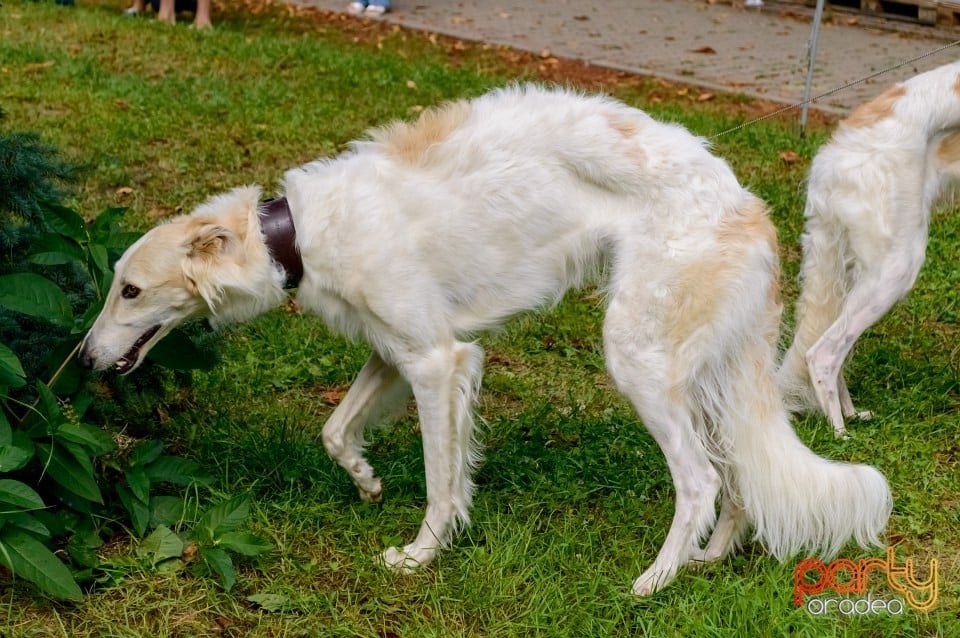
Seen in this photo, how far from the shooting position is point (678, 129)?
3.87 metres

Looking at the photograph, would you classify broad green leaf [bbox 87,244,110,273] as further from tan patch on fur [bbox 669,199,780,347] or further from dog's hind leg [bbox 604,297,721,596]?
tan patch on fur [bbox 669,199,780,347]

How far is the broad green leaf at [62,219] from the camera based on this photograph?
3.74m

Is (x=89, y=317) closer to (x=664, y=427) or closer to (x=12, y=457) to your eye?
(x=12, y=457)

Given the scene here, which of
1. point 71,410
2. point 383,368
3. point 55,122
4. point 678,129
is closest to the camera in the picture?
point 71,410

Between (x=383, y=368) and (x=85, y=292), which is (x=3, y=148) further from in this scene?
(x=383, y=368)

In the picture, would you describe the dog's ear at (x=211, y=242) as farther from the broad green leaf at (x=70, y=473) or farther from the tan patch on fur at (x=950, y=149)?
the tan patch on fur at (x=950, y=149)

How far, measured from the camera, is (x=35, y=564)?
3.30m

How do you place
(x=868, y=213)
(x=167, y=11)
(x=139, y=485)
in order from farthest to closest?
(x=167, y=11), (x=868, y=213), (x=139, y=485)

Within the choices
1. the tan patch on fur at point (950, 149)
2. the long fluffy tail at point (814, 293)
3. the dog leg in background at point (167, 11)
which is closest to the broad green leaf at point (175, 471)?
the long fluffy tail at point (814, 293)

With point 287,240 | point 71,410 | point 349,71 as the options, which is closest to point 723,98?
point 349,71

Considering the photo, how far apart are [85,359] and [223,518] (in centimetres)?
69

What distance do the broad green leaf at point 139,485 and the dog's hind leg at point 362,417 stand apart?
25.6 inches

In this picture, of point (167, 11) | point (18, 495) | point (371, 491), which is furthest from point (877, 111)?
point (167, 11)

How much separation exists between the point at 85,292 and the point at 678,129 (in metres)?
2.17
